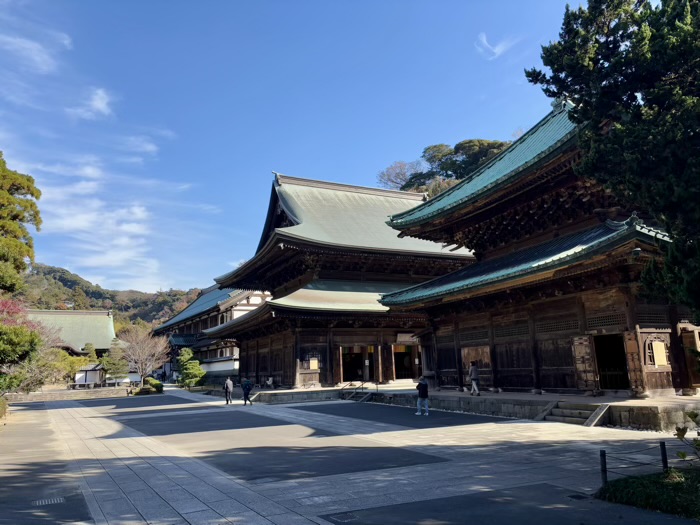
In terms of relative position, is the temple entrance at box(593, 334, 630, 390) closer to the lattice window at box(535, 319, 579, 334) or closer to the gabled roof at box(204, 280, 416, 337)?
the lattice window at box(535, 319, 579, 334)

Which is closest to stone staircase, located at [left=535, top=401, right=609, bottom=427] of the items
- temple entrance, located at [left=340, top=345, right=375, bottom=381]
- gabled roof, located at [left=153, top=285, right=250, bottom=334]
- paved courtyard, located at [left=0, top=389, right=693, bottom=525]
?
paved courtyard, located at [left=0, top=389, right=693, bottom=525]

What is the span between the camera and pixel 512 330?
58.7 feet

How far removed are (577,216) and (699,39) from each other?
960 cm

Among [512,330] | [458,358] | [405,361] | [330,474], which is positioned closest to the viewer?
[330,474]

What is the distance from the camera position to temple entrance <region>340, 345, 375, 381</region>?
29531mm

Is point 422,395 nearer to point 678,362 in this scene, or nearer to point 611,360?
point 611,360

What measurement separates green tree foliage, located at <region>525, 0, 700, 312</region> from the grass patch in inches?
90.9

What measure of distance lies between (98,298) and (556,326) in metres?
150

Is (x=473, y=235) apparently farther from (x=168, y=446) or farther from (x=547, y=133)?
(x=168, y=446)

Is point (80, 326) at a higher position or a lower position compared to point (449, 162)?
lower

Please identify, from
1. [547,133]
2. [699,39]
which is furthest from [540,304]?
[699,39]

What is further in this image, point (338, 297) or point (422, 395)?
point (338, 297)

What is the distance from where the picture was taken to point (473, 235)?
2144 centimetres

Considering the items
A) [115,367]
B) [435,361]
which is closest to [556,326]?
[435,361]
